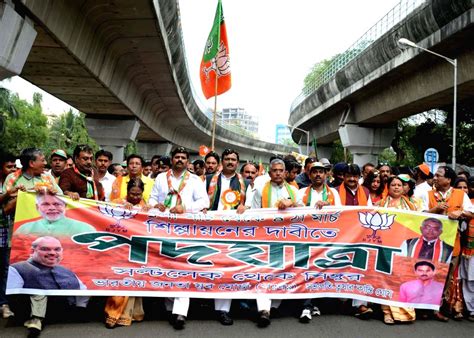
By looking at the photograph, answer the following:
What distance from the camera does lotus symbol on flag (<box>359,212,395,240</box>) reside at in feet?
15.5

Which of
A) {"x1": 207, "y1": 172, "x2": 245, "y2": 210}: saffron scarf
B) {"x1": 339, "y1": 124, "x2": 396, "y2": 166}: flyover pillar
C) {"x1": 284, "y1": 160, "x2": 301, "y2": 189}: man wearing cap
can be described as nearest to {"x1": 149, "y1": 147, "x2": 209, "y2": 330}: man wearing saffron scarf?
{"x1": 207, "y1": 172, "x2": 245, "y2": 210}: saffron scarf

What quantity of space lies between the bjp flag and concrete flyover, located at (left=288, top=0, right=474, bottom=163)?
5.37 m

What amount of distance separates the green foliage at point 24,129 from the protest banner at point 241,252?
4215 cm

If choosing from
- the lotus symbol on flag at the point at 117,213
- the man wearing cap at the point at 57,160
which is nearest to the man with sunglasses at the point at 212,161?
the man wearing cap at the point at 57,160

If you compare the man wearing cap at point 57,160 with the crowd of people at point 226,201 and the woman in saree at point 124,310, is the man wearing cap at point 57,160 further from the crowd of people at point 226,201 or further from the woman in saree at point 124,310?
the woman in saree at point 124,310

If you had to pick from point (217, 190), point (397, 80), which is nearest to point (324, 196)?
point (217, 190)

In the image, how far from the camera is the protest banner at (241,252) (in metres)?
4.40

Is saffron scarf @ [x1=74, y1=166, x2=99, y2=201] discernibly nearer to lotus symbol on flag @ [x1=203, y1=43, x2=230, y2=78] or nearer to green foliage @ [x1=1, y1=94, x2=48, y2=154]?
lotus symbol on flag @ [x1=203, y1=43, x2=230, y2=78]

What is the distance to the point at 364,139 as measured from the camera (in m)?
20.6

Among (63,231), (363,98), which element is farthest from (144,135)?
(63,231)

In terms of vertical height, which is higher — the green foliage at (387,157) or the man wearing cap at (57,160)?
the green foliage at (387,157)

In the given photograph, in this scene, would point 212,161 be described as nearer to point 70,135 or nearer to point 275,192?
point 275,192

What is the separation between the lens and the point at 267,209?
188 inches

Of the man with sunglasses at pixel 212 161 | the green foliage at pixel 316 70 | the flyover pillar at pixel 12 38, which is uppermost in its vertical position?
the green foliage at pixel 316 70
